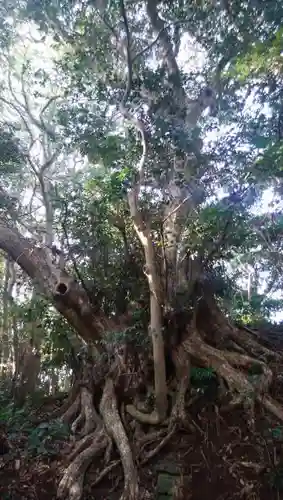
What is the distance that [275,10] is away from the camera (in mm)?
6984

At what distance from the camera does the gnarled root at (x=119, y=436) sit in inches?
185

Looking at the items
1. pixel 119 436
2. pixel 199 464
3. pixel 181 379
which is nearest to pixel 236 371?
pixel 181 379

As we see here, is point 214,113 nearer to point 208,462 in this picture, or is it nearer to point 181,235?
point 181,235

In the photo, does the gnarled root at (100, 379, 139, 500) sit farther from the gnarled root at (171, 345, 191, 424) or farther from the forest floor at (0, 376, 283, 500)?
the gnarled root at (171, 345, 191, 424)

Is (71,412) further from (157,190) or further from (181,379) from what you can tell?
(157,190)

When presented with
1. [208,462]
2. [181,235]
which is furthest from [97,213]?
[208,462]

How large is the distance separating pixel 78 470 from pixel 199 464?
1544 millimetres

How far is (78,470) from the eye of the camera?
508 cm

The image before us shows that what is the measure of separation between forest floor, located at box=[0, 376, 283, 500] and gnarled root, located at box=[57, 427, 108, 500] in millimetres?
133

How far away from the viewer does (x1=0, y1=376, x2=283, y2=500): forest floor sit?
462 centimetres

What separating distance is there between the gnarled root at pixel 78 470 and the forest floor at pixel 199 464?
0.13 m

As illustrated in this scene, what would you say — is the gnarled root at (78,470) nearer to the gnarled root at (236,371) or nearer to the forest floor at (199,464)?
the forest floor at (199,464)

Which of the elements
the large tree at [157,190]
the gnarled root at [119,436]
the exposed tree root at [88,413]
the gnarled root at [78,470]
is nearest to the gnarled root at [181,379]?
the large tree at [157,190]

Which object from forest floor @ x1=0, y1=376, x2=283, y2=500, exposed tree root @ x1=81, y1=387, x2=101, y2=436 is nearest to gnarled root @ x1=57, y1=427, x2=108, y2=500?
forest floor @ x1=0, y1=376, x2=283, y2=500
